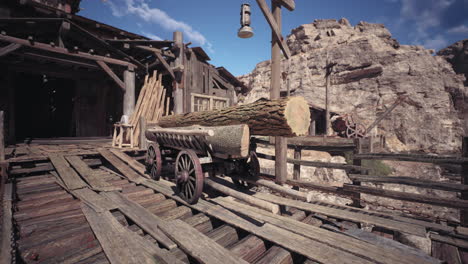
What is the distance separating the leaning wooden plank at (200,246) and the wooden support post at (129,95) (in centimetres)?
742

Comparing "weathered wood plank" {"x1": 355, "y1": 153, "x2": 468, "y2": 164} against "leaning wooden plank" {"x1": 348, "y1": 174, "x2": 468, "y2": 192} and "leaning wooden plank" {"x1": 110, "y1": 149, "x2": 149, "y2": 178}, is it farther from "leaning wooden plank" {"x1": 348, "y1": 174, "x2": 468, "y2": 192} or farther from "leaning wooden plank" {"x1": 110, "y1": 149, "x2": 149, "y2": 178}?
"leaning wooden plank" {"x1": 110, "y1": 149, "x2": 149, "y2": 178}

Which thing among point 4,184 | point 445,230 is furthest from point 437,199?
point 4,184

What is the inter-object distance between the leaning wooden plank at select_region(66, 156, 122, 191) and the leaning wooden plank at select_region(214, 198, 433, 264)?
9.35 ft

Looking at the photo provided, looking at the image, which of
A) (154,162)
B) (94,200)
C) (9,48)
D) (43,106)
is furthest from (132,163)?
(43,106)

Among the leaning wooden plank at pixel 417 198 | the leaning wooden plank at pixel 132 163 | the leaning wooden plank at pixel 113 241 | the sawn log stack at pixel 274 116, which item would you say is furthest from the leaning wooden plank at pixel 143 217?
the leaning wooden plank at pixel 417 198

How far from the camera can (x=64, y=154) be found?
613 centimetres

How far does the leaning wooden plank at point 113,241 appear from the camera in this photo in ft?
6.81

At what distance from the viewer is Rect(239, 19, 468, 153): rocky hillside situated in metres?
23.3

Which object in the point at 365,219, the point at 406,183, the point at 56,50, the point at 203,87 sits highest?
the point at 56,50

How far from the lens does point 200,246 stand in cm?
232

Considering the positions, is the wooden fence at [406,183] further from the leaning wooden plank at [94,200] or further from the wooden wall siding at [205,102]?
the wooden wall siding at [205,102]

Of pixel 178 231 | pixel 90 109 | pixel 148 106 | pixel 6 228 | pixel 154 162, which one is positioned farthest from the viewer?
pixel 90 109

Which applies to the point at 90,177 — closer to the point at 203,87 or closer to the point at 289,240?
the point at 289,240

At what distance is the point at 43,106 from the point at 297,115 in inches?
665
